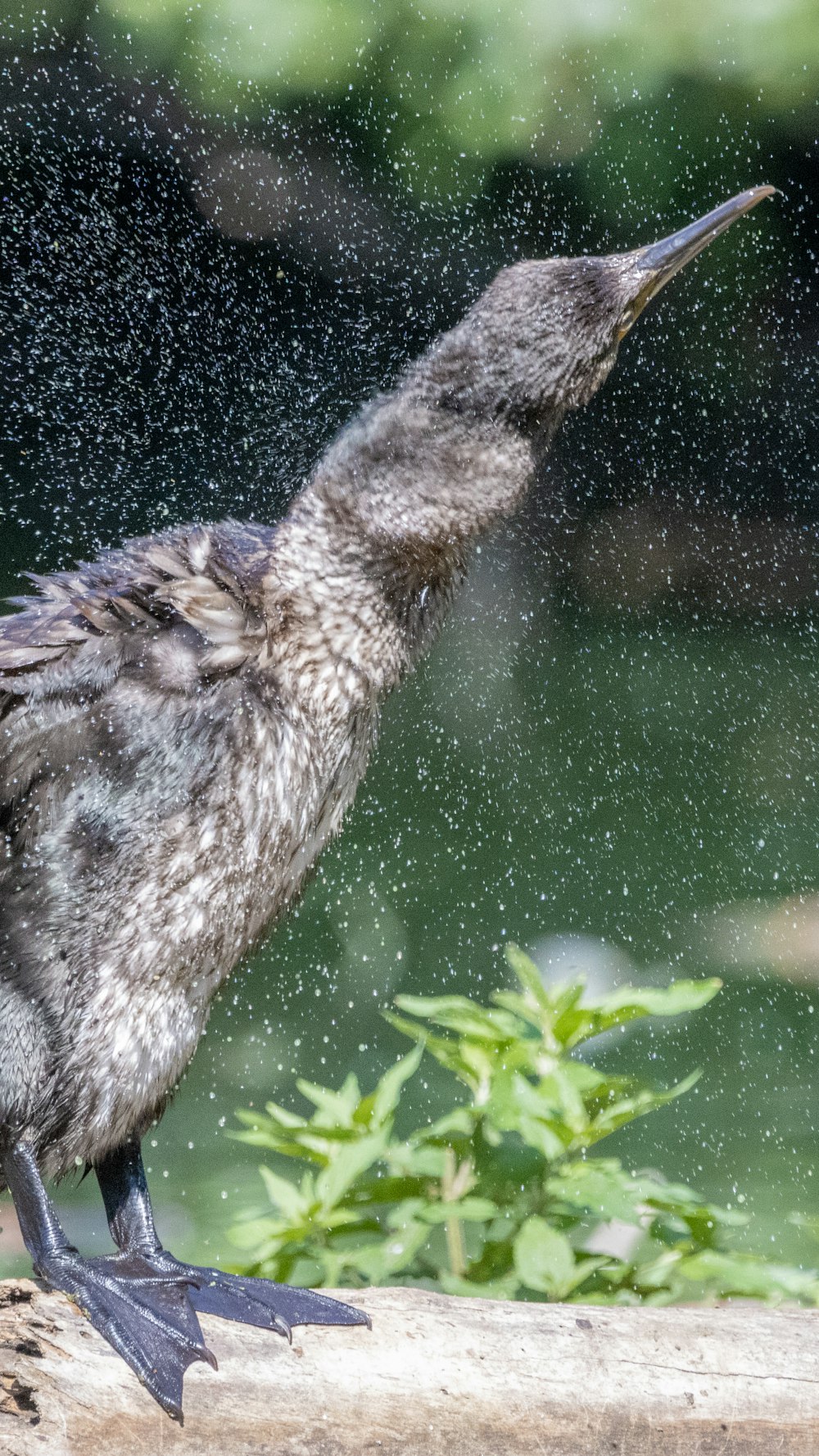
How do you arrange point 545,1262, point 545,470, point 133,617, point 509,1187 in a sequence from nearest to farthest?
point 133,617 → point 545,1262 → point 509,1187 → point 545,470

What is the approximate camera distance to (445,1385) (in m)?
1.40

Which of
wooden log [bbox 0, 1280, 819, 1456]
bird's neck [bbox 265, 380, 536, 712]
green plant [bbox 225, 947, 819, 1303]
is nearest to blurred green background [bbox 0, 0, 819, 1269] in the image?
bird's neck [bbox 265, 380, 536, 712]

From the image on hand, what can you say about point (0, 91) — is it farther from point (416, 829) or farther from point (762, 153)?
point (416, 829)

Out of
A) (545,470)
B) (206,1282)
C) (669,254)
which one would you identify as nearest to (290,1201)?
(206,1282)

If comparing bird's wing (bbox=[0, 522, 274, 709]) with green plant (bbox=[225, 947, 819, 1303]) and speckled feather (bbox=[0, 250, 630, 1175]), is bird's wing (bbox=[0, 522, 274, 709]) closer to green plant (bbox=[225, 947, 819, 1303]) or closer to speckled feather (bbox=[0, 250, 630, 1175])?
speckled feather (bbox=[0, 250, 630, 1175])

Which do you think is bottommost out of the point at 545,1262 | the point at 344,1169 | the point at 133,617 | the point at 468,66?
the point at 545,1262

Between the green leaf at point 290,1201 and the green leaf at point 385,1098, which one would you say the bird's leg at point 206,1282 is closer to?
the green leaf at point 290,1201

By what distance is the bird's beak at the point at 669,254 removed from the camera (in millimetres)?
1656

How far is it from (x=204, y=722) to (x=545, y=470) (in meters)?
2.57

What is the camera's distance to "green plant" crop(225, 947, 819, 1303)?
71.0 inches

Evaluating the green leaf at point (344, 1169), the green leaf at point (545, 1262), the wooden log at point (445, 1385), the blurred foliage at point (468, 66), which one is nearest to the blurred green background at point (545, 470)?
the blurred foliage at point (468, 66)

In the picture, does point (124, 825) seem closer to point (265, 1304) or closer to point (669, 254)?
point (265, 1304)

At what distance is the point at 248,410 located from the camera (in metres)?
3.30

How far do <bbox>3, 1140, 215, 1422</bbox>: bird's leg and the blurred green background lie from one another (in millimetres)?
1771
